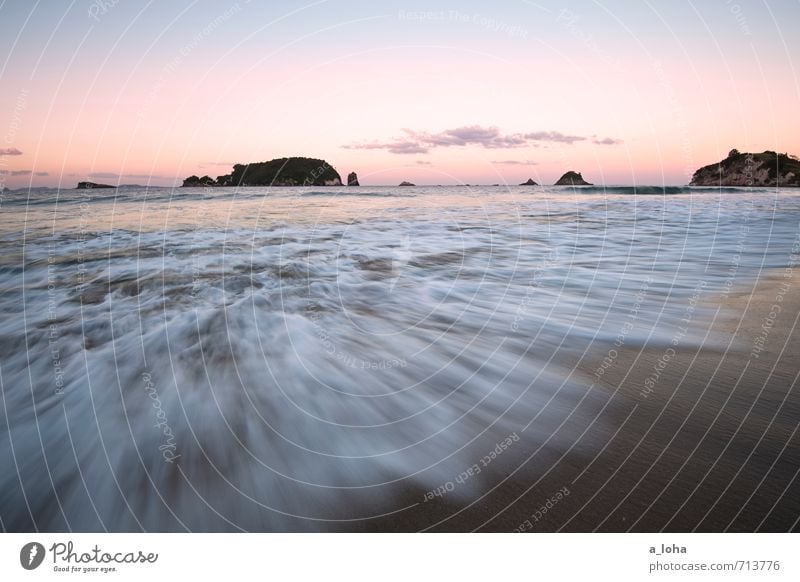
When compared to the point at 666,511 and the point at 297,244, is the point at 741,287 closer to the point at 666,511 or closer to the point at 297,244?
the point at 666,511

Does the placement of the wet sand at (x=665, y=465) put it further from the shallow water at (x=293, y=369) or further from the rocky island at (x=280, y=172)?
the rocky island at (x=280, y=172)

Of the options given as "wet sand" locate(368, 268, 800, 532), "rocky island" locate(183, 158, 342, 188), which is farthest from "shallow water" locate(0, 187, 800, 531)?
"rocky island" locate(183, 158, 342, 188)

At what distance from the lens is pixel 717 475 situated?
232 centimetres

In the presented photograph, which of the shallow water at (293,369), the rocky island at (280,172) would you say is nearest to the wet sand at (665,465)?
the shallow water at (293,369)

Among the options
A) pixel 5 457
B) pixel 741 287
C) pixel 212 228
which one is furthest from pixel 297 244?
pixel 741 287

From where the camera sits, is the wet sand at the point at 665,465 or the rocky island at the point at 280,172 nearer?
the wet sand at the point at 665,465

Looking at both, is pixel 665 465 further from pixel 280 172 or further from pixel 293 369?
pixel 280 172

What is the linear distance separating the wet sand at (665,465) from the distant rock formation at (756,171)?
57809mm

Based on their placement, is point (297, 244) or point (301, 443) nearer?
point (301, 443)

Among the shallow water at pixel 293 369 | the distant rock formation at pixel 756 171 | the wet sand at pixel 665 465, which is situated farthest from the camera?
the distant rock formation at pixel 756 171

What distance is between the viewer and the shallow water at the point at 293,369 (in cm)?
247

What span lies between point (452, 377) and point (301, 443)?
5.03ft

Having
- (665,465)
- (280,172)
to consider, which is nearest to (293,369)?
(665,465)

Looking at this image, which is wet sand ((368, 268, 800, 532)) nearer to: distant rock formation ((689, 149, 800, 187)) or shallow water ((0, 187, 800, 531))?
shallow water ((0, 187, 800, 531))
